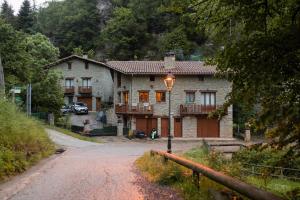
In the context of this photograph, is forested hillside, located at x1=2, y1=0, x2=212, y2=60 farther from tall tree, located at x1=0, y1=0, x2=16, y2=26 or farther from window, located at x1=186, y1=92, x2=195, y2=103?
window, located at x1=186, y1=92, x2=195, y2=103

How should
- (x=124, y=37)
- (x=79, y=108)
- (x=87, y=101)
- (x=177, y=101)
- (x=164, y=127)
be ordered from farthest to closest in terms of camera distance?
(x=124, y=37) < (x=87, y=101) < (x=79, y=108) < (x=177, y=101) < (x=164, y=127)

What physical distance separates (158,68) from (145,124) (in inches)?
253

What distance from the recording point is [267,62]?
5328 mm

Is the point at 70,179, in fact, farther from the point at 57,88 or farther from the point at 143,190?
the point at 57,88

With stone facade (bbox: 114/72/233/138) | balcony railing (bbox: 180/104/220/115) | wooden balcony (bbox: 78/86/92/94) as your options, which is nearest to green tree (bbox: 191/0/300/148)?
balcony railing (bbox: 180/104/220/115)

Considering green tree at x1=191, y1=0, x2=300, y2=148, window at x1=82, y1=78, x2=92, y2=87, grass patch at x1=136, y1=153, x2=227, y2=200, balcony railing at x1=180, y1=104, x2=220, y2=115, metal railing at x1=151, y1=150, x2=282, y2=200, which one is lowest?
grass patch at x1=136, y1=153, x2=227, y2=200

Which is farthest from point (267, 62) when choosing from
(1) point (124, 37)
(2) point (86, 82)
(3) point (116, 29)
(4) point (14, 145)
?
(3) point (116, 29)

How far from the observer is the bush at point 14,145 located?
14723 millimetres

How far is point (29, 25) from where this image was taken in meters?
102

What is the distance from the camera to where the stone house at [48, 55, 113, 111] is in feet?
235

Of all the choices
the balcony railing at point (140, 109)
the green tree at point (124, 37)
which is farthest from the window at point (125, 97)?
the green tree at point (124, 37)

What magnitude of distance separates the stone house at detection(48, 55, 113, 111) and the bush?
1943 inches

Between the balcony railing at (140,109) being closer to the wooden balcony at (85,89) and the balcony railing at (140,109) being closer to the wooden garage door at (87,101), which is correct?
the wooden balcony at (85,89)

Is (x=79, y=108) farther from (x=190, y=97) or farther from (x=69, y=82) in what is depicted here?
(x=190, y=97)
